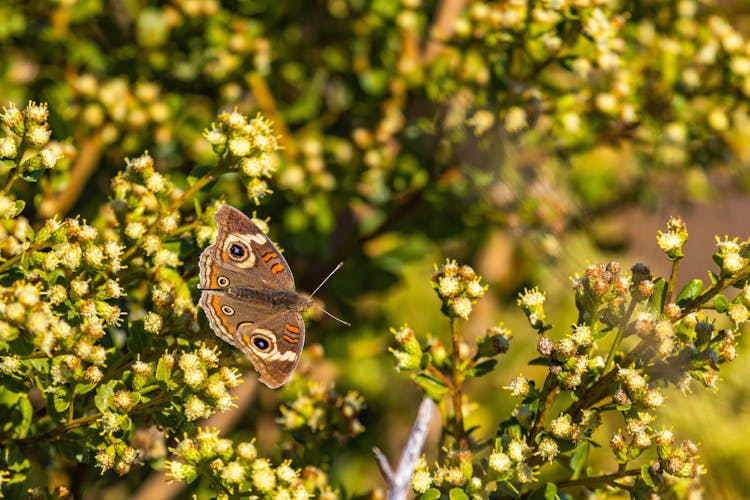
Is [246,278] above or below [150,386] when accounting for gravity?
below

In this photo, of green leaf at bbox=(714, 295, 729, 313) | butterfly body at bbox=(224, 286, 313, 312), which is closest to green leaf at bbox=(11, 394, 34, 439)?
butterfly body at bbox=(224, 286, 313, 312)

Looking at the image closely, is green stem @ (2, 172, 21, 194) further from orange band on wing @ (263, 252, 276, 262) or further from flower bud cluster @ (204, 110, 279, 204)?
orange band on wing @ (263, 252, 276, 262)

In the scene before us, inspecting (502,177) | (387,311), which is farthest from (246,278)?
(387,311)

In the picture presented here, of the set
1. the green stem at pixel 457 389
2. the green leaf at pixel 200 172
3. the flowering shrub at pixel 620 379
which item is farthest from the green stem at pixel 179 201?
the flowering shrub at pixel 620 379

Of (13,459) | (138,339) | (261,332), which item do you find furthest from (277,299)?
(13,459)

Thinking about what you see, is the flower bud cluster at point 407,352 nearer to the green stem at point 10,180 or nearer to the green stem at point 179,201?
the green stem at point 179,201

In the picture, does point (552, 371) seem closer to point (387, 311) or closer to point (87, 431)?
point (87, 431)
